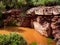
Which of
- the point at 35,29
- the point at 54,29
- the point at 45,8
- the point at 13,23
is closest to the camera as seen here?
the point at 54,29

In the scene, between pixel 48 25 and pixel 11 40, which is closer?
pixel 11 40

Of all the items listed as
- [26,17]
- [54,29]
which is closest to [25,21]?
[26,17]

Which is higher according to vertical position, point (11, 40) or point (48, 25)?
point (11, 40)

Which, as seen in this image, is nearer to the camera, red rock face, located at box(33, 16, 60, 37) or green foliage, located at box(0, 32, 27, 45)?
green foliage, located at box(0, 32, 27, 45)

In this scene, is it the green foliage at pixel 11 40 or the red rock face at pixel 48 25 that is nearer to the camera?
the green foliage at pixel 11 40

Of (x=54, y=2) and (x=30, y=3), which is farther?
(x=30, y=3)

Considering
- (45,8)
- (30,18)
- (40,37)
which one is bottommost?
(40,37)

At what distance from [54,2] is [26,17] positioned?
2.09 m

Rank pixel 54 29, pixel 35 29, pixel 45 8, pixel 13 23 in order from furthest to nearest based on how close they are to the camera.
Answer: pixel 13 23 → pixel 35 29 → pixel 45 8 → pixel 54 29

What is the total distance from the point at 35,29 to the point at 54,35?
1770 millimetres

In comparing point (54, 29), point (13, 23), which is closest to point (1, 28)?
point (13, 23)

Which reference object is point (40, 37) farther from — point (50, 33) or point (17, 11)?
point (17, 11)

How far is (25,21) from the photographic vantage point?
37.7 ft

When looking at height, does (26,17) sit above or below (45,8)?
below
